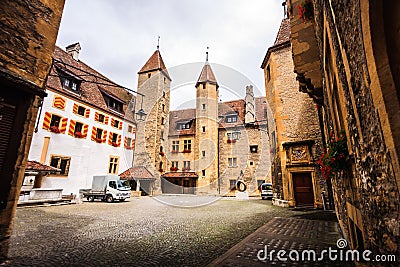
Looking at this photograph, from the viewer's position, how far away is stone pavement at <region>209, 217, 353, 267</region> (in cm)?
369

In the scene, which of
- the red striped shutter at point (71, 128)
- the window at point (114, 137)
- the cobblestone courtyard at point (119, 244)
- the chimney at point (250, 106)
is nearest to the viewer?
the cobblestone courtyard at point (119, 244)

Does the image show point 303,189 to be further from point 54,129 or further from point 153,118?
point 153,118

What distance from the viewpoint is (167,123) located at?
28766 mm

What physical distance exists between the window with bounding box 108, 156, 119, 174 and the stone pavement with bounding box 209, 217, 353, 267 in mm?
18605

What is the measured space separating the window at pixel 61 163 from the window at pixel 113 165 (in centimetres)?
438

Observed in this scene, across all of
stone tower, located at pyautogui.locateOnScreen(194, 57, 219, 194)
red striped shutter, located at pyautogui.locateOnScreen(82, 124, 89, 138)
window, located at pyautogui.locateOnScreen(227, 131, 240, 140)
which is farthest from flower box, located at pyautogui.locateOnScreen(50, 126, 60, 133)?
window, located at pyautogui.locateOnScreen(227, 131, 240, 140)

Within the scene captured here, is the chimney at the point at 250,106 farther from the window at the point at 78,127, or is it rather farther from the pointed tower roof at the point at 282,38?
the window at the point at 78,127

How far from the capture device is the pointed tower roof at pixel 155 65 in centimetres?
2819

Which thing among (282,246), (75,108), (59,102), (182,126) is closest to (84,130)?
(75,108)

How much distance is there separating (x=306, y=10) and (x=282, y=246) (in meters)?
5.75

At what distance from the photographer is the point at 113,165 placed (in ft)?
70.2

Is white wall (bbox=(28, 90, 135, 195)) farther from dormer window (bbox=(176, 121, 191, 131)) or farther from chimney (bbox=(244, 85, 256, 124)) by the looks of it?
chimney (bbox=(244, 85, 256, 124))

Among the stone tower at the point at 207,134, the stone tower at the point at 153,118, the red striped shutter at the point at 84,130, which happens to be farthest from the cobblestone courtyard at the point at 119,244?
the stone tower at the point at 207,134

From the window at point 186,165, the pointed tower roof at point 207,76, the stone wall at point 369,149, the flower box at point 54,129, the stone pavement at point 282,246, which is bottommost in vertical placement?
the stone pavement at point 282,246
